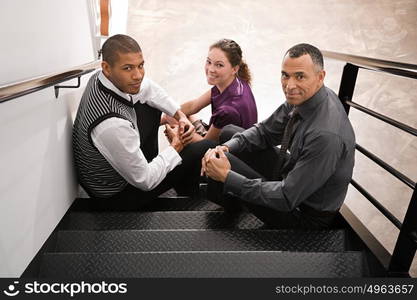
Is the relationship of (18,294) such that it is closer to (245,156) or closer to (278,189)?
(278,189)

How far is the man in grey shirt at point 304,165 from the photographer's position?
161 cm

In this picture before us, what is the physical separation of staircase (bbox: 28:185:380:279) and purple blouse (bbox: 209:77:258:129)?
74 cm

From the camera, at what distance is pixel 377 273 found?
1.54m

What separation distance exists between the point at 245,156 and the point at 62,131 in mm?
1127

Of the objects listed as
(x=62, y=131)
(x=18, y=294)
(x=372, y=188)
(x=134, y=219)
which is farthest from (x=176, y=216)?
(x=372, y=188)

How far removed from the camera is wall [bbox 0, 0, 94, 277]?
4.09 feet

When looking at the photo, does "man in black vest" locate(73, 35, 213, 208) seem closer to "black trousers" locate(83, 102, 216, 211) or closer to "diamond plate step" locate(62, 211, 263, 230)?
"black trousers" locate(83, 102, 216, 211)

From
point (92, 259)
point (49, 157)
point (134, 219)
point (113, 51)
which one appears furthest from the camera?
point (134, 219)

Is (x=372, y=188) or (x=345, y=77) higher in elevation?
(x=345, y=77)

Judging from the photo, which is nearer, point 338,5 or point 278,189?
point 278,189

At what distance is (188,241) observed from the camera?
170 centimetres

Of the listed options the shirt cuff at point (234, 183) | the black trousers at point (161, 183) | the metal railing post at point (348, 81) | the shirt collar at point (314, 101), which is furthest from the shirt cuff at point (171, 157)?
the metal railing post at point (348, 81)

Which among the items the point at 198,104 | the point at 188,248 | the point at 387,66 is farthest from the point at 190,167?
the point at 387,66

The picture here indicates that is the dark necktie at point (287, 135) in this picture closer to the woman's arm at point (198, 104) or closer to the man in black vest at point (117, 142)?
the man in black vest at point (117, 142)
